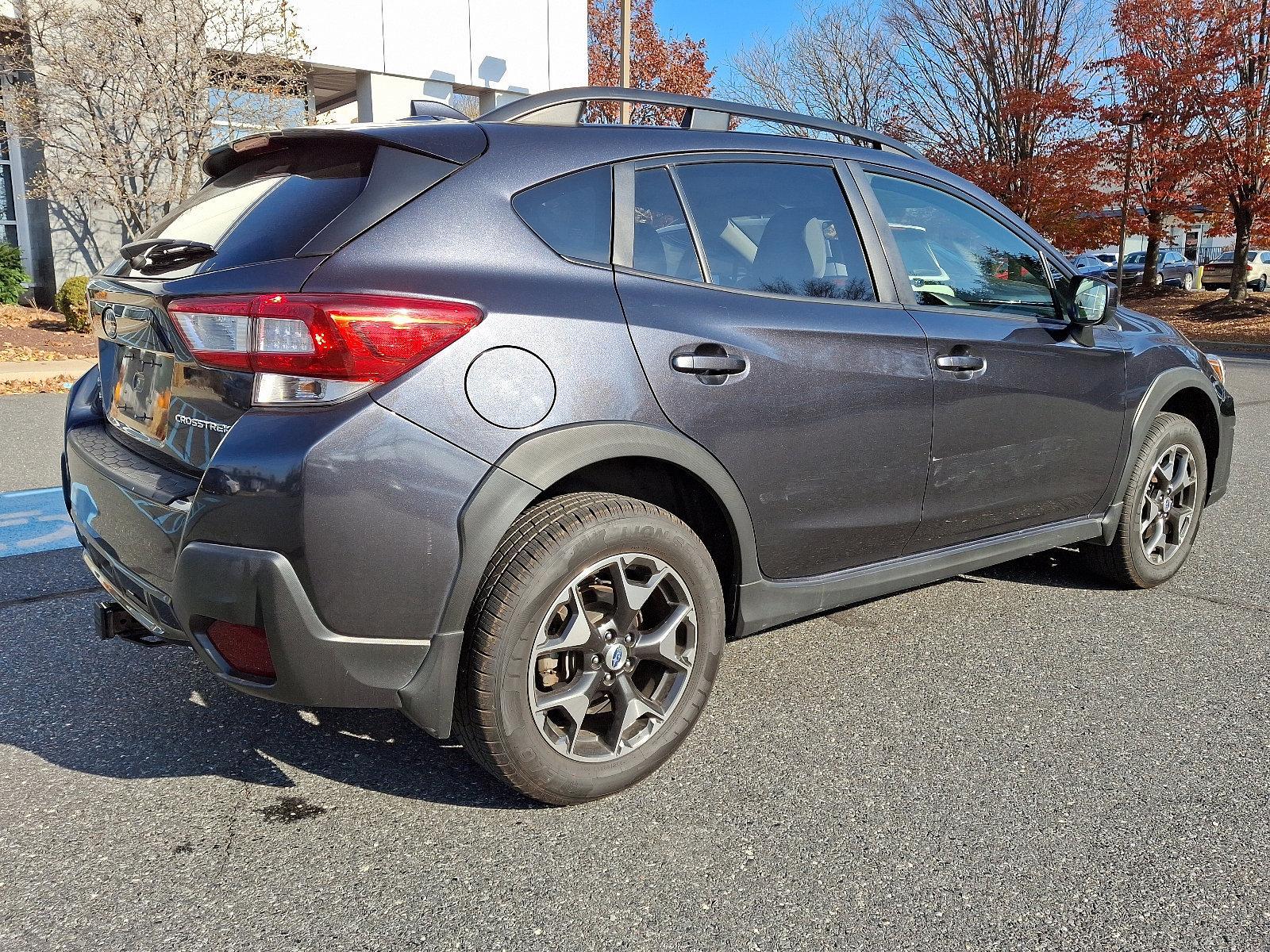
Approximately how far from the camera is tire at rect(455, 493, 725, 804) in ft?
8.14

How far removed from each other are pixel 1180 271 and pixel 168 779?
41486mm

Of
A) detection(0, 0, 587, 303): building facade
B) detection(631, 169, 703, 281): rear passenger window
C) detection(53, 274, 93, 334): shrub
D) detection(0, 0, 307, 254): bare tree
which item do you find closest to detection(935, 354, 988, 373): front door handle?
detection(631, 169, 703, 281): rear passenger window

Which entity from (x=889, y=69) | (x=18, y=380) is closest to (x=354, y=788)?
(x=18, y=380)

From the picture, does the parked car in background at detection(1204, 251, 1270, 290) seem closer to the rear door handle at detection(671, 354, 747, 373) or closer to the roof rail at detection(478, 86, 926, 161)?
the roof rail at detection(478, 86, 926, 161)

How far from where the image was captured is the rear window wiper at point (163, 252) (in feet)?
8.89

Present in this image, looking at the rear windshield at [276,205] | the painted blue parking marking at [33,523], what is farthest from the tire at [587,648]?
the painted blue parking marking at [33,523]

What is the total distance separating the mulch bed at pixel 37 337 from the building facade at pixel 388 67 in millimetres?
1426

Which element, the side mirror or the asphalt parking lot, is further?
the side mirror

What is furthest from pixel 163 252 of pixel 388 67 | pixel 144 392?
pixel 388 67

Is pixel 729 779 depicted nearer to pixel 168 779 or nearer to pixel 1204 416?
pixel 168 779

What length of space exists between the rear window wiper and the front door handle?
215cm

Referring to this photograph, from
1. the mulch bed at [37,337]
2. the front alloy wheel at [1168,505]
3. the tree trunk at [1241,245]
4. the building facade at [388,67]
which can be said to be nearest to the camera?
the front alloy wheel at [1168,505]

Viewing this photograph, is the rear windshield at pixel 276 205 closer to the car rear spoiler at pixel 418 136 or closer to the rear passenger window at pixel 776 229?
the car rear spoiler at pixel 418 136

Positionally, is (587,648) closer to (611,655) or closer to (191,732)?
(611,655)
